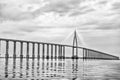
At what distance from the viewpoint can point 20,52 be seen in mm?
164250

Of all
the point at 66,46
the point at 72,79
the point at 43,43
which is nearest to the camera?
the point at 72,79

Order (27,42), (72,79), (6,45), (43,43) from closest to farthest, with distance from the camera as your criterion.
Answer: (72,79) → (6,45) → (27,42) → (43,43)

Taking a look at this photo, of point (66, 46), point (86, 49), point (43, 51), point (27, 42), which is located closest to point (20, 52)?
point (27, 42)

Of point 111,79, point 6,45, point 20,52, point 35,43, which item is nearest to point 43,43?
point 35,43

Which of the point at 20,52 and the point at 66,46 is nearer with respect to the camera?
the point at 20,52

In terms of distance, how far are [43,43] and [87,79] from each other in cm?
14981

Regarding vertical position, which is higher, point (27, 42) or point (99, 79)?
point (27, 42)

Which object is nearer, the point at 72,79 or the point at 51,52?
the point at 72,79

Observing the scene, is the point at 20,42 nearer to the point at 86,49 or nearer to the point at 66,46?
the point at 66,46

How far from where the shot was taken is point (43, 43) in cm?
17450

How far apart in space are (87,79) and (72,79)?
63.5 inches

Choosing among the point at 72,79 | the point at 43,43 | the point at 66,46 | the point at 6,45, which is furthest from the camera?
the point at 66,46

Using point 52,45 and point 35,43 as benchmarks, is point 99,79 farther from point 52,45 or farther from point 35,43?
point 52,45

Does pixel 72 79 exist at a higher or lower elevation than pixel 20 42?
lower
